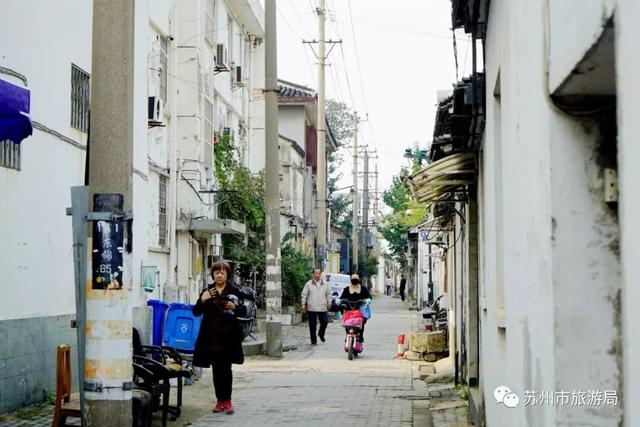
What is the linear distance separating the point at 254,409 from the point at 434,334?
7.64 metres

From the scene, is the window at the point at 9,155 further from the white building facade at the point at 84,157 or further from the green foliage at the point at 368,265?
the green foliage at the point at 368,265

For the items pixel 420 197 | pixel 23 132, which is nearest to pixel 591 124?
pixel 23 132

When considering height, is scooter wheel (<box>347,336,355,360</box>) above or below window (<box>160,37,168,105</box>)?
below

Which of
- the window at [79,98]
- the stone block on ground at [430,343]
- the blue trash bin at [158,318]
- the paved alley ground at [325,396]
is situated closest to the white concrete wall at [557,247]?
the paved alley ground at [325,396]

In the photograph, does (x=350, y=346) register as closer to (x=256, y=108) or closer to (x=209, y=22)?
(x=209, y=22)

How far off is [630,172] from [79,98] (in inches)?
452

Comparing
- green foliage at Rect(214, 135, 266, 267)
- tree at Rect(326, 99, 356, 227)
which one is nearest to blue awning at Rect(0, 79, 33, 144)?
green foliage at Rect(214, 135, 266, 267)

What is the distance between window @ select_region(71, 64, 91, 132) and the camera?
13617 millimetres

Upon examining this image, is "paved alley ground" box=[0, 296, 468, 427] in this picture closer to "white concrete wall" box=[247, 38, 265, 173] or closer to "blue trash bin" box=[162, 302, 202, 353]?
"blue trash bin" box=[162, 302, 202, 353]

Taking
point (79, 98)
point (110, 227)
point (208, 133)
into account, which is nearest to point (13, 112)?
point (110, 227)

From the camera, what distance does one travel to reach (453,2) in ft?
31.1

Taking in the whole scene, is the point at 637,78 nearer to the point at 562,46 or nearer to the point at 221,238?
the point at 562,46

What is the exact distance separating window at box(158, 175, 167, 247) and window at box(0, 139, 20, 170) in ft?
30.1

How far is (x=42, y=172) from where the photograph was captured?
12195mm
